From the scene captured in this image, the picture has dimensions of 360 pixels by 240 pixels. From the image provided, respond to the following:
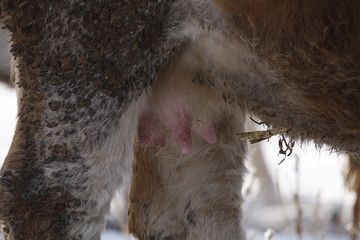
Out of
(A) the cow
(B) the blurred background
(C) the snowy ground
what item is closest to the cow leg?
(A) the cow

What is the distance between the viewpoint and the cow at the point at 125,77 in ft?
10.8

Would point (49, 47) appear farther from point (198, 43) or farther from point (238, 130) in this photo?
point (238, 130)

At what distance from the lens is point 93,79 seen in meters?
3.31

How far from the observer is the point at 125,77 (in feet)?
11.0

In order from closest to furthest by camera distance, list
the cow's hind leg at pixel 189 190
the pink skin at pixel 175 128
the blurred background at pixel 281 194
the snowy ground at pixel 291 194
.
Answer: the pink skin at pixel 175 128
the cow's hind leg at pixel 189 190
the blurred background at pixel 281 194
the snowy ground at pixel 291 194

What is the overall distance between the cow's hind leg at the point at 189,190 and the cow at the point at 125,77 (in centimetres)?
54

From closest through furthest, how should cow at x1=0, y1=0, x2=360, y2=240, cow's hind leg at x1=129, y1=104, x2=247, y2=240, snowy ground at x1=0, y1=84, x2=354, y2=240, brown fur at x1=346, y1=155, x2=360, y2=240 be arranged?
cow at x1=0, y1=0, x2=360, y2=240 → cow's hind leg at x1=129, y1=104, x2=247, y2=240 → brown fur at x1=346, y1=155, x2=360, y2=240 → snowy ground at x1=0, y1=84, x2=354, y2=240

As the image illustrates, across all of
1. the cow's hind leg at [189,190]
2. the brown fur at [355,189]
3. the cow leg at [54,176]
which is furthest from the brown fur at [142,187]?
the brown fur at [355,189]

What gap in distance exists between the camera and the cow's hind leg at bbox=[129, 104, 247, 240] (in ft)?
13.6

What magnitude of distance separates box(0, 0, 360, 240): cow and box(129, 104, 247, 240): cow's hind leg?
1.78 ft

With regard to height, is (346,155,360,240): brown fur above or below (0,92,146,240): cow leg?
above

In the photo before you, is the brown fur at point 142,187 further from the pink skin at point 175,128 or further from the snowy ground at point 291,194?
the snowy ground at point 291,194

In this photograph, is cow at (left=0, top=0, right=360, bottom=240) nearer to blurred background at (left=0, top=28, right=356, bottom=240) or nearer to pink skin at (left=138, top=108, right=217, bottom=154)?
pink skin at (left=138, top=108, right=217, bottom=154)

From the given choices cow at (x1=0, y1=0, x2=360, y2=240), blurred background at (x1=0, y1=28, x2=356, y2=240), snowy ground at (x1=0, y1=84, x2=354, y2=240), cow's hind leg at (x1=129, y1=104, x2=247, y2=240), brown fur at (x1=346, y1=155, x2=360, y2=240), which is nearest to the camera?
cow at (x1=0, y1=0, x2=360, y2=240)
